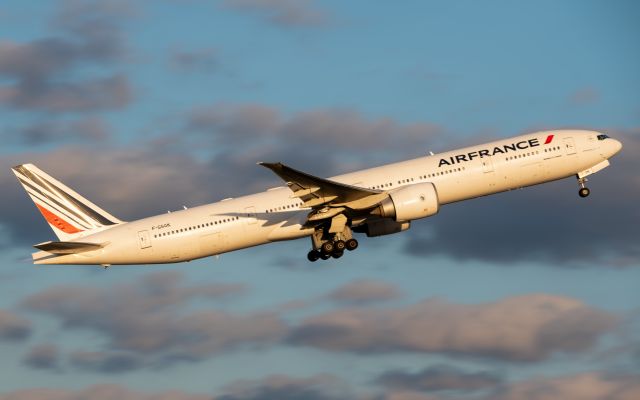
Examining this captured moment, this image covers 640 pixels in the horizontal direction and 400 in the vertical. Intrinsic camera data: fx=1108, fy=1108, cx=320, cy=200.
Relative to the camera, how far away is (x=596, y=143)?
6619 cm

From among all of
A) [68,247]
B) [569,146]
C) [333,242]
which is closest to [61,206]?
[68,247]

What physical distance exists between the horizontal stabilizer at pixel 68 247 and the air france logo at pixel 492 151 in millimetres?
20617

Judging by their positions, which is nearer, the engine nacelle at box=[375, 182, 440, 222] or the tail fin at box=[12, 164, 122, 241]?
the engine nacelle at box=[375, 182, 440, 222]

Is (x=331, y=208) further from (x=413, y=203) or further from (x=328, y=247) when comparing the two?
(x=413, y=203)

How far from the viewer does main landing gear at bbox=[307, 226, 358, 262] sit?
65125mm

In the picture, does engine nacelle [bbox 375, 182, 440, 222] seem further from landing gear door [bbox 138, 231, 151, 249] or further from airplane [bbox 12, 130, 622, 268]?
landing gear door [bbox 138, 231, 151, 249]

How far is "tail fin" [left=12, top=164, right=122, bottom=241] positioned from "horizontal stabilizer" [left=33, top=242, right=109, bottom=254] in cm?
193

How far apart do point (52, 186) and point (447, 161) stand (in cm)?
2410

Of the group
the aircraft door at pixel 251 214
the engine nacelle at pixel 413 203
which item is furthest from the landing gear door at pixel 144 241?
the engine nacelle at pixel 413 203

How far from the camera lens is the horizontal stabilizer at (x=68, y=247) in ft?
206

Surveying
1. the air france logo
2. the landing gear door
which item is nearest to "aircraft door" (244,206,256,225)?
the landing gear door

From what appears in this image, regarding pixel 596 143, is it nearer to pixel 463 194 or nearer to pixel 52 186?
pixel 463 194

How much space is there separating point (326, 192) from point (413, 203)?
16.1ft

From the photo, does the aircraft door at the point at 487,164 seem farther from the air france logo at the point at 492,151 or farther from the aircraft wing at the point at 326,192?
the aircraft wing at the point at 326,192
